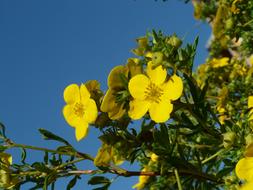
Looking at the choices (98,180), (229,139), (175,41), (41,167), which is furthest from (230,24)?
(41,167)

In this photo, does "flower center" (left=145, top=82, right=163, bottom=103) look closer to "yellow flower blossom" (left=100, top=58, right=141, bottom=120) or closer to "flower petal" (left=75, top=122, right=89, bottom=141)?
"yellow flower blossom" (left=100, top=58, right=141, bottom=120)

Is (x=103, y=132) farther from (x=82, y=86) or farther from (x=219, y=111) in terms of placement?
(x=219, y=111)

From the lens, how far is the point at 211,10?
4.84 metres

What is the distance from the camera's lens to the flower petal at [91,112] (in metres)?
1.68

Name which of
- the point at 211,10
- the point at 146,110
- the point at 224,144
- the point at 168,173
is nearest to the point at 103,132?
the point at 146,110

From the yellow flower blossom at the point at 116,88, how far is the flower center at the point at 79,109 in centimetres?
17

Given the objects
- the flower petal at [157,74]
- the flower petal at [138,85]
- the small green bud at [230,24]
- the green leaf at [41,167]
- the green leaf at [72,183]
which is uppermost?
the small green bud at [230,24]

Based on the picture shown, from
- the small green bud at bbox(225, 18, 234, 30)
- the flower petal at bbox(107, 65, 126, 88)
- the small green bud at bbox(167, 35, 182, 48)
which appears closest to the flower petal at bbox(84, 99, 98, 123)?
the flower petal at bbox(107, 65, 126, 88)

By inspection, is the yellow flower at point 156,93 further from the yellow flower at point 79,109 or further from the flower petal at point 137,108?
the yellow flower at point 79,109

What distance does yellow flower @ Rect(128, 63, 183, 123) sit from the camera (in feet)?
5.32

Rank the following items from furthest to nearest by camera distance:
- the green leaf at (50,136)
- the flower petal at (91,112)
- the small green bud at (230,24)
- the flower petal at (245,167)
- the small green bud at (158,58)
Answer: the small green bud at (230,24), the green leaf at (50,136), the flower petal at (91,112), the small green bud at (158,58), the flower petal at (245,167)

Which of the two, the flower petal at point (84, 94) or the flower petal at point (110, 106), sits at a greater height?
the flower petal at point (84, 94)

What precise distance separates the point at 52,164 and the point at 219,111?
1.46m

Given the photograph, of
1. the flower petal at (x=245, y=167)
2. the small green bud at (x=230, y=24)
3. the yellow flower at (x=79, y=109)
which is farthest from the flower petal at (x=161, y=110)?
the small green bud at (x=230, y=24)
